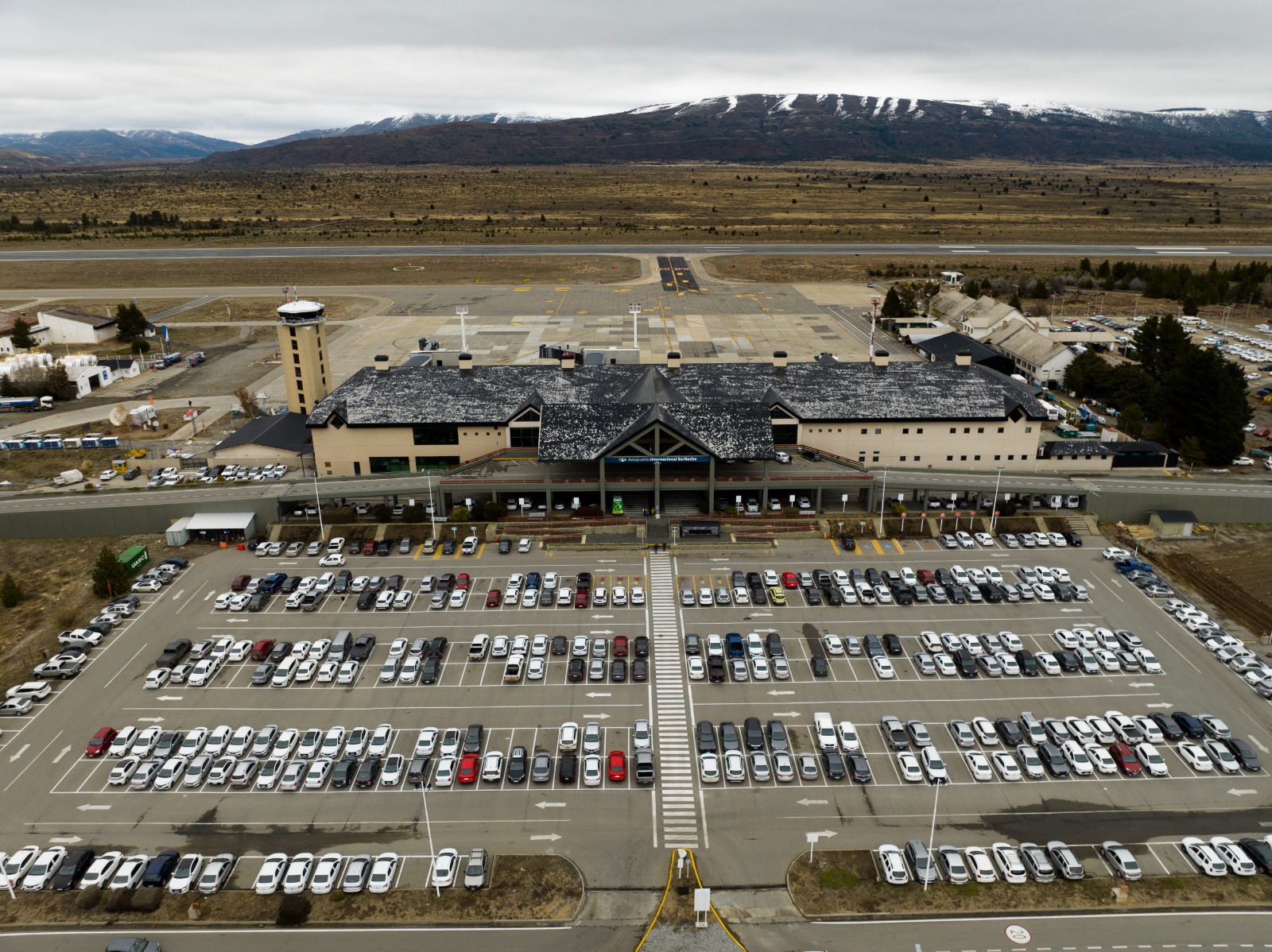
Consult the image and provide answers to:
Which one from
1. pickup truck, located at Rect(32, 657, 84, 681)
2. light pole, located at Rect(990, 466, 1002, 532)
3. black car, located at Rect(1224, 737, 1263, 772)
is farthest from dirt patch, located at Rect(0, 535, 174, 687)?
black car, located at Rect(1224, 737, 1263, 772)

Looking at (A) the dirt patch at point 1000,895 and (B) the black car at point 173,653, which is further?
Answer: (B) the black car at point 173,653

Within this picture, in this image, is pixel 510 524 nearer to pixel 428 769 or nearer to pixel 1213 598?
pixel 428 769

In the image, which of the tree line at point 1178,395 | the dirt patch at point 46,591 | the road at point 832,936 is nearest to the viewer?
the road at point 832,936

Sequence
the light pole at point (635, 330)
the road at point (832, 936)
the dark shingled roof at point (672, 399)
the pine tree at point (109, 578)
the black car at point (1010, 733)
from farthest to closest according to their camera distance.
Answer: the light pole at point (635, 330), the dark shingled roof at point (672, 399), the pine tree at point (109, 578), the black car at point (1010, 733), the road at point (832, 936)

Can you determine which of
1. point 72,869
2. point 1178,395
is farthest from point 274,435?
point 1178,395

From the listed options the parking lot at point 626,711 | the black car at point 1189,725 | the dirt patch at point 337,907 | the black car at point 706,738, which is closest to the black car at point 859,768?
the parking lot at point 626,711

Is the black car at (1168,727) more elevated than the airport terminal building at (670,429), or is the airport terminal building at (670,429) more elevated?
the airport terminal building at (670,429)

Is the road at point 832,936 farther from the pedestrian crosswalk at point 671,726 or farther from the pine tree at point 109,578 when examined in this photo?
the pine tree at point 109,578

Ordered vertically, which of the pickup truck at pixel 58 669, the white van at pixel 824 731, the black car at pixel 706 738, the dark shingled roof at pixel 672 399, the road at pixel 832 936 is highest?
the dark shingled roof at pixel 672 399
